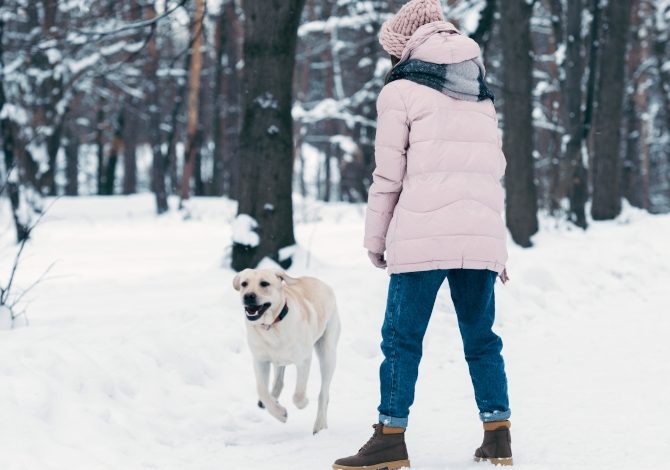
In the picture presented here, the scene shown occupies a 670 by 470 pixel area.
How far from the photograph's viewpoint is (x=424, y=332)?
374cm

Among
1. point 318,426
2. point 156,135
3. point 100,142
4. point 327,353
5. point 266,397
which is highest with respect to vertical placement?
point 156,135

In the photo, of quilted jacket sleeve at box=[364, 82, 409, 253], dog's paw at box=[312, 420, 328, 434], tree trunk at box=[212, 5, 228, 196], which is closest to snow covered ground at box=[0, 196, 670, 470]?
dog's paw at box=[312, 420, 328, 434]

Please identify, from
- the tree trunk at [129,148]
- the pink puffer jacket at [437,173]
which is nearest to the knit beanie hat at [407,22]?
the pink puffer jacket at [437,173]

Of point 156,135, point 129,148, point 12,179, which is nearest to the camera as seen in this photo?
point 12,179

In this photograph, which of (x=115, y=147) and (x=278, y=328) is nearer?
(x=278, y=328)

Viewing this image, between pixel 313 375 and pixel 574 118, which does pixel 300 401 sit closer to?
pixel 313 375

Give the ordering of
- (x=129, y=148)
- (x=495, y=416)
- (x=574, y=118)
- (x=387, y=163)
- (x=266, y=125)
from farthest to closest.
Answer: (x=129, y=148)
(x=574, y=118)
(x=266, y=125)
(x=495, y=416)
(x=387, y=163)

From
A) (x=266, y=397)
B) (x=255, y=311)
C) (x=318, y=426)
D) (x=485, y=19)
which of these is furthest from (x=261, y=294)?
(x=485, y=19)

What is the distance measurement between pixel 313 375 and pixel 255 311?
1.86 metres

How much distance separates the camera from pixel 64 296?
8.08 metres

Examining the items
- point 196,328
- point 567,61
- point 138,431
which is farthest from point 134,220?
point 138,431

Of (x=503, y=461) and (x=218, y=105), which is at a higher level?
(x=218, y=105)

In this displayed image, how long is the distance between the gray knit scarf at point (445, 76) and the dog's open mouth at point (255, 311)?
1.65m

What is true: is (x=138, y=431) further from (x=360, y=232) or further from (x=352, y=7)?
(x=352, y=7)
